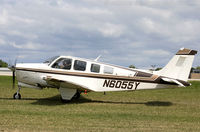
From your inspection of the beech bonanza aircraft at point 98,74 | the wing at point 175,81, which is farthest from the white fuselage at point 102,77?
the wing at point 175,81

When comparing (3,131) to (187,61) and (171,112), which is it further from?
(187,61)

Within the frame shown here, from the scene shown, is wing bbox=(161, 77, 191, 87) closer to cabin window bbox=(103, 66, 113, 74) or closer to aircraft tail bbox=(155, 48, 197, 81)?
aircraft tail bbox=(155, 48, 197, 81)

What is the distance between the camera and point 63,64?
11055mm

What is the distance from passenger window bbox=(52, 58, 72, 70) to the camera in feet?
36.2

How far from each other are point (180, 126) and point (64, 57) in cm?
622

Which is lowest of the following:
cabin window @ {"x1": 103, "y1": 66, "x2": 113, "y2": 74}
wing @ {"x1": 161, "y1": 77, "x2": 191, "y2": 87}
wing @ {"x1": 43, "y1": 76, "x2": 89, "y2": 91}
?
wing @ {"x1": 43, "y1": 76, "x2": 89, "y2": 91}

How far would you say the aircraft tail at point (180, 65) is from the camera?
421 inches

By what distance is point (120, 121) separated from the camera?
721 centimetres

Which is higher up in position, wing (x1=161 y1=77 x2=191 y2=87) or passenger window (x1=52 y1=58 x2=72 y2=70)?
passenger window (x1=52 y1=58 x2=72 y2=70)

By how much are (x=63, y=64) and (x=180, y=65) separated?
5.37 m

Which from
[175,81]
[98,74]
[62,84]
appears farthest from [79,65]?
[175,81]

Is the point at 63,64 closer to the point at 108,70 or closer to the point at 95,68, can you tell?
the point at 95,68

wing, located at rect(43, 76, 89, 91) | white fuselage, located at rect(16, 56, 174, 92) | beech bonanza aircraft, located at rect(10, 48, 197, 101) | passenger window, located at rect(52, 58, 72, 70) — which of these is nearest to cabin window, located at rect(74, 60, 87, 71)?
beech bonanza aircraft, located at rect(10, 48, 197, 101)

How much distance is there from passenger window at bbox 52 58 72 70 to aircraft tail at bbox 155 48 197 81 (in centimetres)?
436
